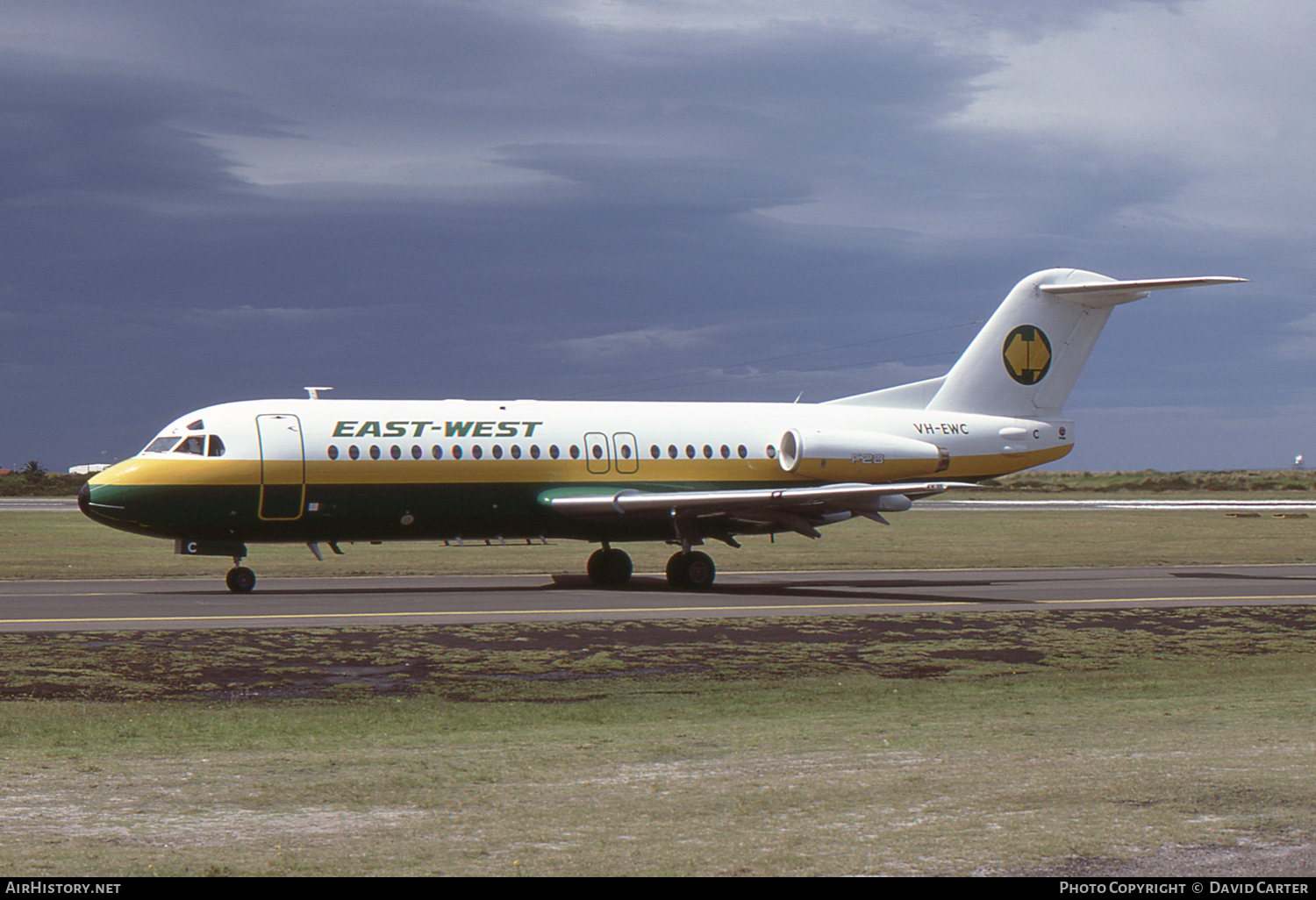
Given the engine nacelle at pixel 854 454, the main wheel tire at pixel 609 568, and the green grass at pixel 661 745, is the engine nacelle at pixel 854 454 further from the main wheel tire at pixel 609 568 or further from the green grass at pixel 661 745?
the green grass at pixel 661 745

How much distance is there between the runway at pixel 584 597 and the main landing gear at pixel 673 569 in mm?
421

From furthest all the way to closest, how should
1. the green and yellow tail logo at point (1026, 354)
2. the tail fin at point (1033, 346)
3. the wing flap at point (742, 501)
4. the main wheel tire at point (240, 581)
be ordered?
1. the green and yellow tail logo at point (1026, 354)
2. the tail fin at point (1033, 346)
3. the wing flap at point (742, 501)
4. the main wheel tire at point (240, 581)

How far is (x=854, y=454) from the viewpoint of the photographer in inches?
1302

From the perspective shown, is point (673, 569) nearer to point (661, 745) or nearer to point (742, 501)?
point (742, 501)

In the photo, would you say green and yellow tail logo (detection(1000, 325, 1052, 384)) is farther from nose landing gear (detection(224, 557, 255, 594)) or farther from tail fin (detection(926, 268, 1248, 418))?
nose landing gear (detection(224, 557, 255, 594))

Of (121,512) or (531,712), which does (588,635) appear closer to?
(531,712)

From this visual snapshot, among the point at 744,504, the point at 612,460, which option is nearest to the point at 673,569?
the point at 744,504

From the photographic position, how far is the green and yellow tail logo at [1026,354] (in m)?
36.2

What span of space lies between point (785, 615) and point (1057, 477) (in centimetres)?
14602

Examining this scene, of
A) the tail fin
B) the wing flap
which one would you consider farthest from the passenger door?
the tail fin

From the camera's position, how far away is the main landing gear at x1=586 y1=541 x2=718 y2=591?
3033 centimetres

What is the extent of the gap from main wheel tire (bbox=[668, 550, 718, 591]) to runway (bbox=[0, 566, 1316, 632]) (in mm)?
403

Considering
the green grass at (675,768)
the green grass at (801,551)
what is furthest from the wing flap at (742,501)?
the green grass at (675,768)

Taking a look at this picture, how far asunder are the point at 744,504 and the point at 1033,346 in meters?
11.3
